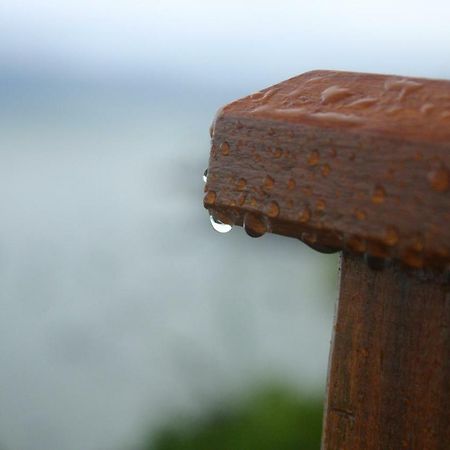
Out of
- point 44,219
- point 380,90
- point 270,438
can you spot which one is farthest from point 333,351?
point 44,219

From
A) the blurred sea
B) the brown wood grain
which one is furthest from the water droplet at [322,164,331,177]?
the blurred sea

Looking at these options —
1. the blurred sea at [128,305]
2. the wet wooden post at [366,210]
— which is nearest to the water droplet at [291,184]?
the wet wooden post at [366,210]

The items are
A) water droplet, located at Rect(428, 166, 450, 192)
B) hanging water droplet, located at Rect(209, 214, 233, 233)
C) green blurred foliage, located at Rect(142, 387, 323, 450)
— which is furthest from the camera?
green blurred foliage, located at Rect(142, 387, 323, 450)

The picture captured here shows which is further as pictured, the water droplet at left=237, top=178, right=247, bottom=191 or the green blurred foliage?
the green blurred foliage

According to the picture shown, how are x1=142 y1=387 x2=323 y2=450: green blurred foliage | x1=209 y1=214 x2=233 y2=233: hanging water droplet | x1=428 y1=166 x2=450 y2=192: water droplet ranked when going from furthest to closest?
x1=142 y1=387 x2=323 y2=450: green blurred foliage → x1=209 y1=214 x2=233 y2=233: hanging water droplet → x1=428 y1=166 x2=450 y2=192: water droplet

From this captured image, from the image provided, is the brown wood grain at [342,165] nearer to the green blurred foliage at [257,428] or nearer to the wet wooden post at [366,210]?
the wet wooden post at [366,210]

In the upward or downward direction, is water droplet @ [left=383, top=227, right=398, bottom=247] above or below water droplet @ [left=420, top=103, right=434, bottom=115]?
below

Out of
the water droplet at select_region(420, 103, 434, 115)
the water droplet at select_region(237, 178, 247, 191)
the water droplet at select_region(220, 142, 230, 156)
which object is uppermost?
the water droplet at select_region(420, 103, 434, 115)

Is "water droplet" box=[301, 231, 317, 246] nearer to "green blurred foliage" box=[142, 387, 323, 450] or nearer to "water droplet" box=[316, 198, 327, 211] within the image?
"water droplet" box=[316, 198, 327, 211]
